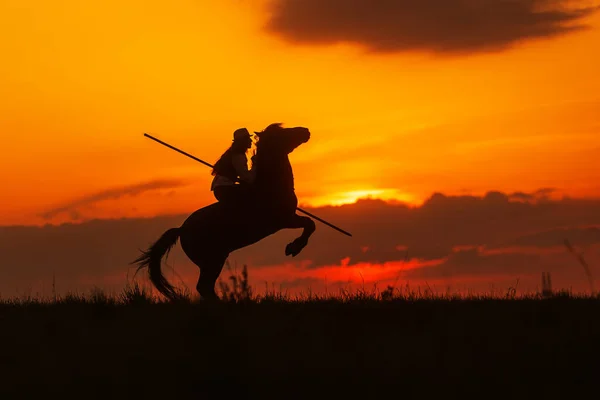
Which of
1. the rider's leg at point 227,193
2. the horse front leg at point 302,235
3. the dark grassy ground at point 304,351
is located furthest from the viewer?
the horse front leg at point 302,235

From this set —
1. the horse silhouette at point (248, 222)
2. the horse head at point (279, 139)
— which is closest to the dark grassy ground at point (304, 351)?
the horse silhouette at point (248, 222)

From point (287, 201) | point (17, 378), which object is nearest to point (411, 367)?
point (17, 378)

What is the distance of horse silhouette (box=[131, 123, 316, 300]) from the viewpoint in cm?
1283

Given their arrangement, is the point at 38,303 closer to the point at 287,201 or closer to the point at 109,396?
the point at 287,201

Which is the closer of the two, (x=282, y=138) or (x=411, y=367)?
(x=411, y=367)

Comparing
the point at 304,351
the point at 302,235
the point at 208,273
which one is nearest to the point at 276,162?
the point at 302,235

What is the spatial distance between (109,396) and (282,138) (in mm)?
7066

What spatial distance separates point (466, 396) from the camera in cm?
637

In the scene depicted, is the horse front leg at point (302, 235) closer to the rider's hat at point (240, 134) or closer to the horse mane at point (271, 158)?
the horse mane at point (271, 158)

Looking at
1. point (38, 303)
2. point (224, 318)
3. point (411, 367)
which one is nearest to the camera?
point (411, 367)

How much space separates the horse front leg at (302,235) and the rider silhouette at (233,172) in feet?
2.85

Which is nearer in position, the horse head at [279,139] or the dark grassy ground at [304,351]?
the dark grassy ground at [304,351]

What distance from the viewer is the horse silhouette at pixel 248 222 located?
12.8 meters

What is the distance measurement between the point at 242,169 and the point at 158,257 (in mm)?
1783
